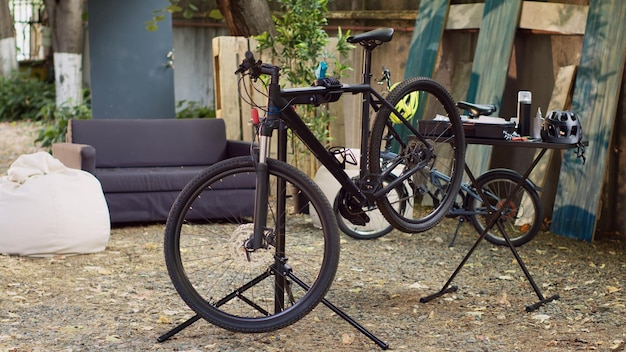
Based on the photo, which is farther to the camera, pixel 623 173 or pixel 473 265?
pixel 623 173

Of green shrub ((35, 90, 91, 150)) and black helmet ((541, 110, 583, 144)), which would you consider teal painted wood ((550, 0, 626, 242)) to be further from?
green shrub ((35, 90, 91, 150))

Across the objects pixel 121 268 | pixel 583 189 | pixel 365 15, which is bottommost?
pixel 121 268

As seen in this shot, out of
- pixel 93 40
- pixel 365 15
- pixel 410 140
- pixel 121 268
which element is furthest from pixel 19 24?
pixel 410 140

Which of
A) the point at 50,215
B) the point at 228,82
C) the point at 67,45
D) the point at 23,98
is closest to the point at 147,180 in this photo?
the point at 50,215

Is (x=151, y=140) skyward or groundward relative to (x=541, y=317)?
skyward

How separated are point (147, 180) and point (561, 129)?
313 centimetres

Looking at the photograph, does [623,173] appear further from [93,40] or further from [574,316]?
[93,40]

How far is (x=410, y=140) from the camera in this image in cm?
428

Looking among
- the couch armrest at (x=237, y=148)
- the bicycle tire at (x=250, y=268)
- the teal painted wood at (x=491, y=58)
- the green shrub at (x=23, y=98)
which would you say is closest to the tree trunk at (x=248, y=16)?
the couch armrest at (x=237, y=148)

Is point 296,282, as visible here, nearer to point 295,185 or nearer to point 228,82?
point 295,185

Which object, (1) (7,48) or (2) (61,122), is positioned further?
(1) (7,48)

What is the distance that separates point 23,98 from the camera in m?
14.8

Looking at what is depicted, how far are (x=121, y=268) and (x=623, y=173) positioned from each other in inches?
130

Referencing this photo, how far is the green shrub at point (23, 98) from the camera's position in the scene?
1455 cm
